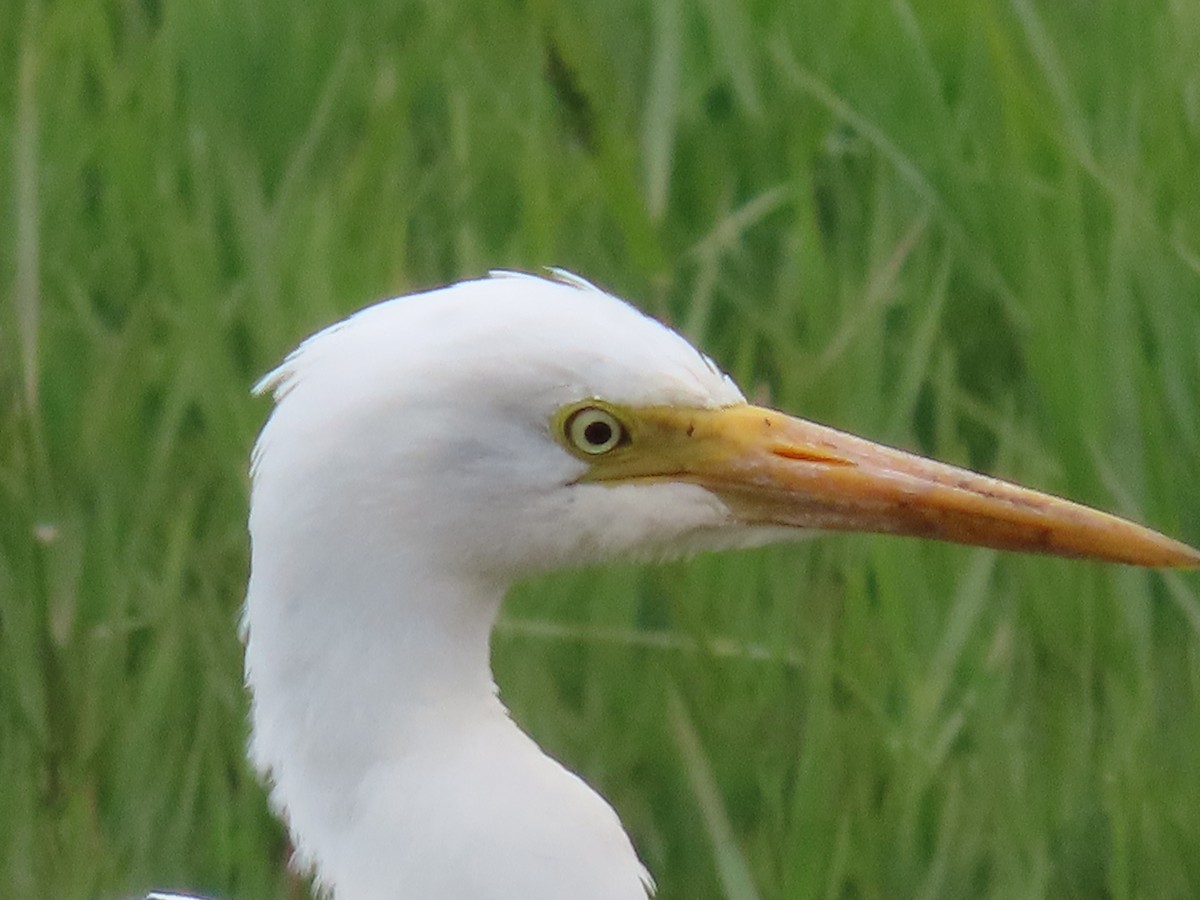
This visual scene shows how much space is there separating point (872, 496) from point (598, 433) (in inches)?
10.5

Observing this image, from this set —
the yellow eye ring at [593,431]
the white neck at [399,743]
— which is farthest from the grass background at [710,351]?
the yellow eye ring at [593,431]

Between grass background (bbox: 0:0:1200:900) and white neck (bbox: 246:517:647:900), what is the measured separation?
1.40ft

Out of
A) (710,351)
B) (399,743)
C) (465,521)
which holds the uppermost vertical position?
(710,351)

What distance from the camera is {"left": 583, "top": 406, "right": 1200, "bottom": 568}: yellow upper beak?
6.66 ft

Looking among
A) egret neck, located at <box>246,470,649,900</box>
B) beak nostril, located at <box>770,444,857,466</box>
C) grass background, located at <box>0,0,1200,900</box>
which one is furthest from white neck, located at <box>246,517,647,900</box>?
grass background, located at <box>0,0,1200,900</box>

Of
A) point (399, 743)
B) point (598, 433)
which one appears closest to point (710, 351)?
point (598, 433)

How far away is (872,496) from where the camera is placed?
2.04m

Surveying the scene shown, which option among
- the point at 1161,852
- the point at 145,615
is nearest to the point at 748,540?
the point at 1161,852

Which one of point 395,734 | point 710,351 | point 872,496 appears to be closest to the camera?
point 395,734

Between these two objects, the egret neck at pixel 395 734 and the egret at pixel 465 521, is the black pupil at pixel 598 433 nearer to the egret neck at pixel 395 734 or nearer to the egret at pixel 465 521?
the egret at pixel 465 521

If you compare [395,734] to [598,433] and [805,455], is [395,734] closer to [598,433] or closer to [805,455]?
[598,433]

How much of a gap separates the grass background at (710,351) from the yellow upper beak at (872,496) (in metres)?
0.47

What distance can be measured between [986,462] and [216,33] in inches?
53.3

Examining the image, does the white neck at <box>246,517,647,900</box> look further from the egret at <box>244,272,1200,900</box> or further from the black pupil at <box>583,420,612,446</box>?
the black pupil at <box>583,420,612,446</box>
